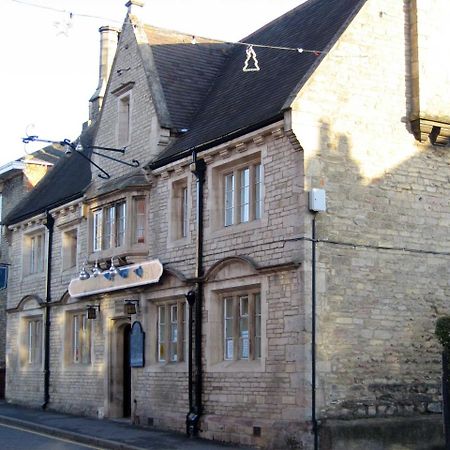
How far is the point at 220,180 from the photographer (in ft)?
62.1

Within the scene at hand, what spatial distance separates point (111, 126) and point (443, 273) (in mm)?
10028

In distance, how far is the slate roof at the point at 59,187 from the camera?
25.9m

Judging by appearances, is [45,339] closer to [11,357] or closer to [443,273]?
[11,357]

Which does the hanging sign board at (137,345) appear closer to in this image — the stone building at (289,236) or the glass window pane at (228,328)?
the stone building at (289,236)

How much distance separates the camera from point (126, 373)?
75.2 feet

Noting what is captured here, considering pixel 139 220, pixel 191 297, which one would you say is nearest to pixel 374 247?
pixel 191 297

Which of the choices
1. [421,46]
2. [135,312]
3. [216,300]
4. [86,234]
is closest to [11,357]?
[86,234]

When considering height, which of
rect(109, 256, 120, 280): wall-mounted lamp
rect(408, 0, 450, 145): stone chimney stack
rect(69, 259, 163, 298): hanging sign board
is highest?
rect(408, 0, 450, 145): stone chimney stack

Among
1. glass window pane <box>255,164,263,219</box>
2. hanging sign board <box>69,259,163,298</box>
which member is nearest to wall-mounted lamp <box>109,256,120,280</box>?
hanging sign board <box>69,259,163,298</box>

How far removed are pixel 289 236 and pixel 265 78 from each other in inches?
189

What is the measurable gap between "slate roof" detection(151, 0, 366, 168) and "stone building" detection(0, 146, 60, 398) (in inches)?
453

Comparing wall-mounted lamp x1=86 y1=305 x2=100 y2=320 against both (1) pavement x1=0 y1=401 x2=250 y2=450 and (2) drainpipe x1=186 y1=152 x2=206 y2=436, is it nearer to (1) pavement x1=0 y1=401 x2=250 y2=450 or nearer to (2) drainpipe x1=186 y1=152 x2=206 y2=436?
(1) pavement x1=0 y1=401 x2=250 y2=450

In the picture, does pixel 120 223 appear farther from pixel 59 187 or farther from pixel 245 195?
pixel 59 187

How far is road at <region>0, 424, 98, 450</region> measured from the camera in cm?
1731
